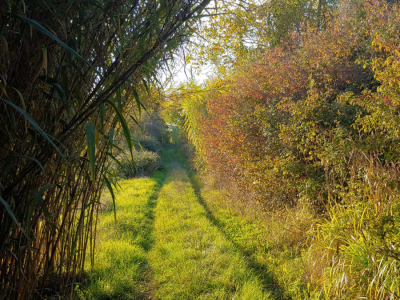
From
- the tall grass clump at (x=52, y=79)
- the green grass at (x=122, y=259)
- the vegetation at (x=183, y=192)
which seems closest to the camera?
the tall grass clump at (x=52, y=79)

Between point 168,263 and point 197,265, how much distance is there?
429 mm

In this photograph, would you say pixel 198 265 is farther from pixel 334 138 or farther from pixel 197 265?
pixel 334 138

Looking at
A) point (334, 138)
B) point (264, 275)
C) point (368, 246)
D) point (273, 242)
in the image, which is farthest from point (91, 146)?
point (273, 242)

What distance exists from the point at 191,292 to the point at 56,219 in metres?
1.75

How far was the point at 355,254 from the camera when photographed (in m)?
2.63

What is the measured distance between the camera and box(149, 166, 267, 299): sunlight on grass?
9.75ft

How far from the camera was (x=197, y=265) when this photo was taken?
11.5 ft

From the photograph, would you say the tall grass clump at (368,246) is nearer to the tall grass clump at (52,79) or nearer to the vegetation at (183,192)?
the vegetation at (183,192)

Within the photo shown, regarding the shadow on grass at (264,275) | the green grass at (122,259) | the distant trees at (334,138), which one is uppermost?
the distant trees at (334,138)

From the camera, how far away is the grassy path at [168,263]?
116 inches

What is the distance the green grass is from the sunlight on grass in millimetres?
184

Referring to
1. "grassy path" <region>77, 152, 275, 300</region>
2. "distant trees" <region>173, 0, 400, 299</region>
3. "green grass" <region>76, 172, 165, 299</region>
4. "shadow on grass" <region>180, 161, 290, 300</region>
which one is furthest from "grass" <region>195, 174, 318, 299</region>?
"green grass" <region>76, 172, 165, 299</region>

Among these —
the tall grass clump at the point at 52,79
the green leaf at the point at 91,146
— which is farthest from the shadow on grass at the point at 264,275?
the green leaf at the point at 91,146

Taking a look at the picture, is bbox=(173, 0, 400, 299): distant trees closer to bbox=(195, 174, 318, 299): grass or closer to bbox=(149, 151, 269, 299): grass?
bbox=(195, 174, 318, 299): grass
